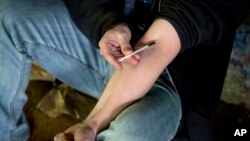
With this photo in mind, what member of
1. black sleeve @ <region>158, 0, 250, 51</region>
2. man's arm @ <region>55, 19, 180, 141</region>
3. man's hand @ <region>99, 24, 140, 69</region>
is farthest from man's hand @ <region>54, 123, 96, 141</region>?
black sleeve @ <region>158, 0, 250, 51</region>

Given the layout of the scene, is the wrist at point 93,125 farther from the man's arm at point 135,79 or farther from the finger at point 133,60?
the finger at point 133,60

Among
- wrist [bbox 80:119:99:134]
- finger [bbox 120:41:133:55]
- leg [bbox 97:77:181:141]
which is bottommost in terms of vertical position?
wrist [bbox 80:119:99:134]

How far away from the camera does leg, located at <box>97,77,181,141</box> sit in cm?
84

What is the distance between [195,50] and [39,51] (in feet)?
1.42

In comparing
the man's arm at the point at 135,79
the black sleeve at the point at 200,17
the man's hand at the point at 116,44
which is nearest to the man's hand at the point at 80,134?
the man's arm at the point at 135,79

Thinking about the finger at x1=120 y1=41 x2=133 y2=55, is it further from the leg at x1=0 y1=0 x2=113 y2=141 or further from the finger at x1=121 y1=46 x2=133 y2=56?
the leg at x1=0 y1=0 x2=113 y2=141

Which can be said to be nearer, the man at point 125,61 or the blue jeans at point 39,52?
the man at point 125,61

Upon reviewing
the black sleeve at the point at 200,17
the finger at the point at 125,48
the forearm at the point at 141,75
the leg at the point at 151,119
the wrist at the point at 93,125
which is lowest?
the wrist at the point at 93,125

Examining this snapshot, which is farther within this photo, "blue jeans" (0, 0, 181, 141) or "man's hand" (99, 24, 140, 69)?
"blue jeans" (0, 0, 181, 141)

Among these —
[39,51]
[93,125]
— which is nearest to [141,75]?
[93,125]

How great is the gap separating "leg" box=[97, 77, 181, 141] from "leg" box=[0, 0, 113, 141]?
17 centimetres

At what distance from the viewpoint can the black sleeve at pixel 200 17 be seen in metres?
0.83

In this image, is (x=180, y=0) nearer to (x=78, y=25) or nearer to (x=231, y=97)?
(x=78, y=25)

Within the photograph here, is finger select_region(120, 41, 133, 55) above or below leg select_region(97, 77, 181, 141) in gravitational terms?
above
